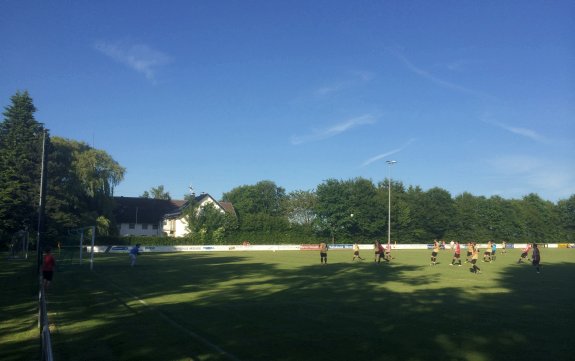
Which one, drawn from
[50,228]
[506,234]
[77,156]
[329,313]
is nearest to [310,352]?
[329,313]

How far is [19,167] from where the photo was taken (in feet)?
159

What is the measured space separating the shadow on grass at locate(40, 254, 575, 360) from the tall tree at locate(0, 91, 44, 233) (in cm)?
3304

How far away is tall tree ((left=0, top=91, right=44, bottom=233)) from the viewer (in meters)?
46.6

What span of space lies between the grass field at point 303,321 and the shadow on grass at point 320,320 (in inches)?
1.2

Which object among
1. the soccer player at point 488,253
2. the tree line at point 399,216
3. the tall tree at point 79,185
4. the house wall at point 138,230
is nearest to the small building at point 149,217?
the house wall at point 138,230

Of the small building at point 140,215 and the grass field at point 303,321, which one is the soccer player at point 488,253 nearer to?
the grass field at point 303,321

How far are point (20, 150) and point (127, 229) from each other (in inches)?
1409

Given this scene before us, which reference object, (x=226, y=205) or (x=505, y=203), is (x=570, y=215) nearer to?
(x=505, y=203)

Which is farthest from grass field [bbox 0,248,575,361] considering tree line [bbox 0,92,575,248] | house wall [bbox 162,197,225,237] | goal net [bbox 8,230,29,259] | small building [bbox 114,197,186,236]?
small building [bbox 114,197,186,236]

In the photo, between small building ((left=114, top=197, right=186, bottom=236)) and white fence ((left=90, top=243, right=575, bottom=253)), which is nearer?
white fence ((left=90, top=243, right=575, bottom=253))

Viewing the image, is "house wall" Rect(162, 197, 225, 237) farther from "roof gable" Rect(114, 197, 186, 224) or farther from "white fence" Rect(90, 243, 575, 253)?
"white fence" Rect(90, 243, 575, 253)

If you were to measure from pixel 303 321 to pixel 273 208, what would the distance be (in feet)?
378

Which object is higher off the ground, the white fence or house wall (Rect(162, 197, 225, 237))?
house wall (Rect(162, 197, 225, 237))

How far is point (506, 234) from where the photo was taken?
331ft
